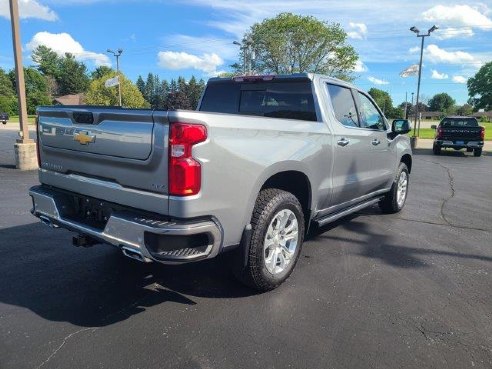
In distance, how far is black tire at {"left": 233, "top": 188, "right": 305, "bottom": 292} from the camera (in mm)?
3234

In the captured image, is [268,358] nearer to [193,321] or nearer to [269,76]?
[193,321]

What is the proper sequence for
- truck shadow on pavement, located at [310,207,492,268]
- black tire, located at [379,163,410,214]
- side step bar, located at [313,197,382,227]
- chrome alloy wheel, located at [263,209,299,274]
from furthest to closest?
black tire, located at [379,163,410,214]
truck shadow on pavement, located at [310,207,492,268]
side step bar, located at [313,197,382,227]
chrome alloy wheel, located at [263,209,299,274]

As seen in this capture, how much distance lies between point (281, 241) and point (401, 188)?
376 centimetres

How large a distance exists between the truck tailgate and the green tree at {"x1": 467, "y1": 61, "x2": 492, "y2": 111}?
343 ft

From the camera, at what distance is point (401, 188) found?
664 centimetres

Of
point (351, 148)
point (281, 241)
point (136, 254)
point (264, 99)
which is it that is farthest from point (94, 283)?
point (351, 148)

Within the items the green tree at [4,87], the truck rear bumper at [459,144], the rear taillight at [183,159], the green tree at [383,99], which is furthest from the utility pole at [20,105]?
the green tree at [383,99]

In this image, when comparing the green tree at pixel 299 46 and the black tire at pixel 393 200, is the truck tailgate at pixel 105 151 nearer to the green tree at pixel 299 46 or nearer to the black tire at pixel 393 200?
the black tire at pixel 393 200

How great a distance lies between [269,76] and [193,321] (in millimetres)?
2713

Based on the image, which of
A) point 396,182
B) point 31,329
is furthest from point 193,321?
point 396,182

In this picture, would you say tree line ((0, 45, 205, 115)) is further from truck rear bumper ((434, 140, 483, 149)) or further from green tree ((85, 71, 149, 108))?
truck rear bumper ((434, 140, 483, 149))

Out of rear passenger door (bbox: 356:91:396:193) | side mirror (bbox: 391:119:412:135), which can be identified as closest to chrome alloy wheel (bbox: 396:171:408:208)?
rear passenger door (bbox: 356:91:396:193)

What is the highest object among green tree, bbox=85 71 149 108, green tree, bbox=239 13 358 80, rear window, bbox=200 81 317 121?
green tree, bbox=239 13 358 80

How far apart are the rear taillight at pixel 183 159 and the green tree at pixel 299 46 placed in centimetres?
3820
